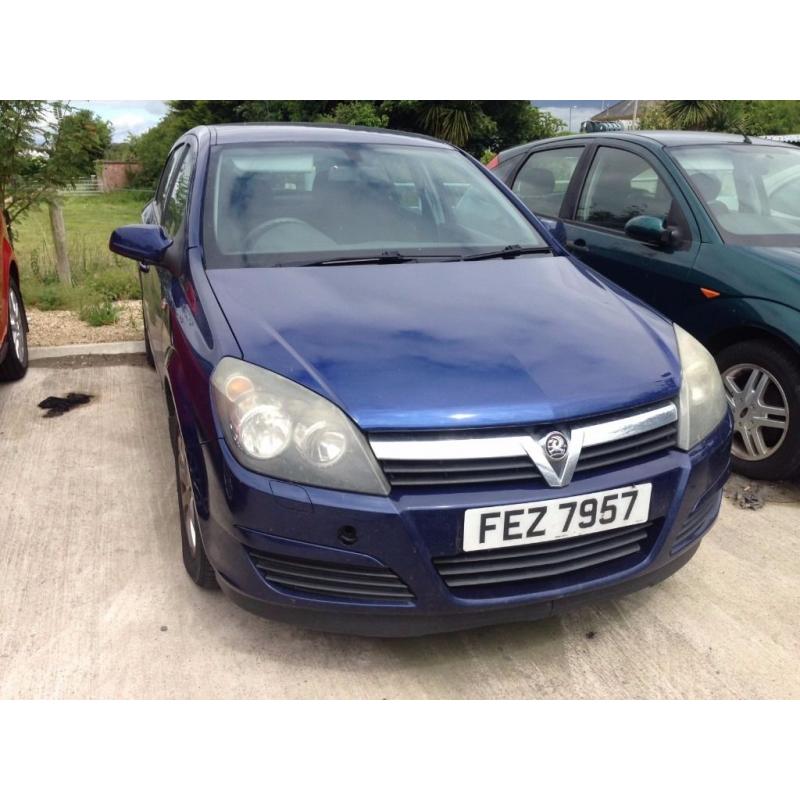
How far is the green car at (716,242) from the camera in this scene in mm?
3520

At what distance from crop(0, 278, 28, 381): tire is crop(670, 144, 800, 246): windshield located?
158 inches

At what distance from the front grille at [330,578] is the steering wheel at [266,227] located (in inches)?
51.3

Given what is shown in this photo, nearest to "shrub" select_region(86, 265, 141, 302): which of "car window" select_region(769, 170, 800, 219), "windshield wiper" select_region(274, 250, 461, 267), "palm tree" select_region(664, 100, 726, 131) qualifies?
"windshield wiper" select_region(274, 250, 461, 267)

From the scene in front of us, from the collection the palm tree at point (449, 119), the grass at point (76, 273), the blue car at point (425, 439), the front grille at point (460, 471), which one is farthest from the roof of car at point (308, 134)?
the palm tree at point (449, 119)

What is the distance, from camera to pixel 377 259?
297cm

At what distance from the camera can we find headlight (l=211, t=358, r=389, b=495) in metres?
2.02

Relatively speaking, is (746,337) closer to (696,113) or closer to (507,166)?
(507,166)

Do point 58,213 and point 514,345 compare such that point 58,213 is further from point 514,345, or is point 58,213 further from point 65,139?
point 514,345

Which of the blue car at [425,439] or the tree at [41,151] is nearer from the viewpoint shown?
the blue car at [425,439]

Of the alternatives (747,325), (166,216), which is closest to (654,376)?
(747,325)

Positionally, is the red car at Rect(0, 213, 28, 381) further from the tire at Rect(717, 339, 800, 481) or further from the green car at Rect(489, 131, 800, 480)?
the tire at Rect(717, 339, 800, 481)

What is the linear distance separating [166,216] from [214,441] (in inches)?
82.5

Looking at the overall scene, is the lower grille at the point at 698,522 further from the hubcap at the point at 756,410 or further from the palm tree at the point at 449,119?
the palm tree at the point at 449,119

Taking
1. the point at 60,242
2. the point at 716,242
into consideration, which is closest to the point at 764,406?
the point at 716,242
